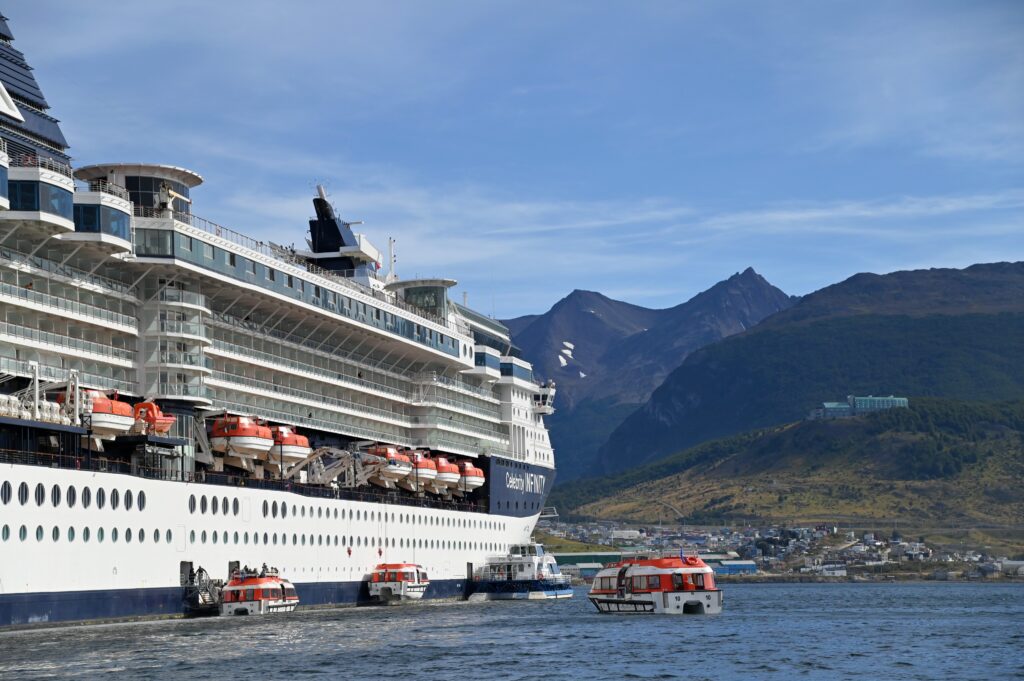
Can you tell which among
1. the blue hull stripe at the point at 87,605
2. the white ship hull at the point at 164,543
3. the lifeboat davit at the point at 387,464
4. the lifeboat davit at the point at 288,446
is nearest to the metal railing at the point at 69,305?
the white ship hull at the point at 164,543

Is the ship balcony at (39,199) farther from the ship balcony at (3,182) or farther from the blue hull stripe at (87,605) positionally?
the blue hull stripe at (87,605)

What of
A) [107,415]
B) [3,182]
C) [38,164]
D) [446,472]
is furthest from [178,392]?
[446,472]

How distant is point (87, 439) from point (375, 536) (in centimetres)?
3308

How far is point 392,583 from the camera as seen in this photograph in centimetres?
9312

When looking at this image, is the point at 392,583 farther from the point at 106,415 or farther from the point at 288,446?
the point at 106,415

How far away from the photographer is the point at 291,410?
8938cm

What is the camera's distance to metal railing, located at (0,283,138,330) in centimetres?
6500

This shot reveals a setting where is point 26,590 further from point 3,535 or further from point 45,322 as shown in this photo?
point 45,322

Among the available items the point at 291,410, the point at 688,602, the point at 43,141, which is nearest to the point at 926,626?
the point at 688,602

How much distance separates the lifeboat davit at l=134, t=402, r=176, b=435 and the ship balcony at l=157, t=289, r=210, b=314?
7.03 meters

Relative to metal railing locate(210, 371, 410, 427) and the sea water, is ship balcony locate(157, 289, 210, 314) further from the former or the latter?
the sea water

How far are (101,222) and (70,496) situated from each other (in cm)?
1463

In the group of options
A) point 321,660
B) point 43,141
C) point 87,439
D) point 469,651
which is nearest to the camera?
point 321,660

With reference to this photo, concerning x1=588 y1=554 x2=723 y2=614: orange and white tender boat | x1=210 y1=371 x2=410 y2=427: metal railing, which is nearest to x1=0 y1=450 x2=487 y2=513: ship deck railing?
x1=210 y1=371 x2=410 y2=427: metal railing
